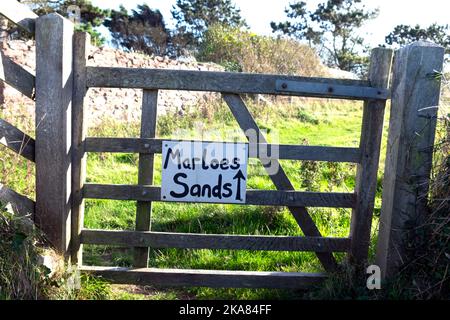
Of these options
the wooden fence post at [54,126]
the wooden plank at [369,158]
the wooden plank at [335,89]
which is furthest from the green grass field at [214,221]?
the wooden plank at [335,89]

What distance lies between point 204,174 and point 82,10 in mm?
19321

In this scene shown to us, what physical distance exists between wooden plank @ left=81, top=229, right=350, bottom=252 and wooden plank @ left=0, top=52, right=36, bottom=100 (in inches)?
45.7

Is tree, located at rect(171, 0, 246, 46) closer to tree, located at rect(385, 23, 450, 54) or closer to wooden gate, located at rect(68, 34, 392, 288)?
tree, located at rect(385, 23, 450, 54)

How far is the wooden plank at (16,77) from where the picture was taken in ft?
10.7

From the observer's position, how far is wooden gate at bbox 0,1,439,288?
3373 mm

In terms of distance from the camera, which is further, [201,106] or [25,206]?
[201,106]

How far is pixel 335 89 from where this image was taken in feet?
11.4

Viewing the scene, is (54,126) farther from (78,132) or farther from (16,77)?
(16,77)

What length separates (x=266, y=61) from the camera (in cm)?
1652

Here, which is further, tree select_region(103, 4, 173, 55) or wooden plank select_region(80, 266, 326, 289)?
tree select_region(103, 4, 173, 55)

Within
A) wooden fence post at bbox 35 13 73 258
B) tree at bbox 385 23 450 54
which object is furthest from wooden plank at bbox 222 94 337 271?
tree at bbox 385 23 450 54
